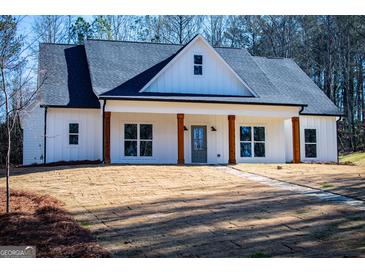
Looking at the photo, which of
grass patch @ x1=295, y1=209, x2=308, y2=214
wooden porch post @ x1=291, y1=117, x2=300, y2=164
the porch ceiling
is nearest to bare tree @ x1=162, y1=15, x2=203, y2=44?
the porch ceiling

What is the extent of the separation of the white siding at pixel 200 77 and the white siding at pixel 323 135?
443 cm

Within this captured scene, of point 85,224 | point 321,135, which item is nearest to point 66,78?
point 321,135

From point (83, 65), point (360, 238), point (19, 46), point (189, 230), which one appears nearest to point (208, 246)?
point (189, 230)

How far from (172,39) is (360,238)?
31.9 m

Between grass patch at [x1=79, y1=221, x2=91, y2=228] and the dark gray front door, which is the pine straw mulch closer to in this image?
grass patch at [x1=79, y1=221, x2=91, y2=228]

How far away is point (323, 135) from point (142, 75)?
400 inches

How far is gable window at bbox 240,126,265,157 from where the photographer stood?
73.3ft

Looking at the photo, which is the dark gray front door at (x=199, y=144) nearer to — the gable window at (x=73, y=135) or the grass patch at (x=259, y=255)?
the gable window at (x=73, y=135)

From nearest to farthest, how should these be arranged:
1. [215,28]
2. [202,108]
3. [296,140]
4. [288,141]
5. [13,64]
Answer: [13,64], [202,108], [296,140], [288,141], [215,28]

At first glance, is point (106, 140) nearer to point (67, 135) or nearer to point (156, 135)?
point (67, 135)

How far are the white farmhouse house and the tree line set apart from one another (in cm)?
1388

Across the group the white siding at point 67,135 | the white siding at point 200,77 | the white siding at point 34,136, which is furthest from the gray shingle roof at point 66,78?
the white siding at point 200,77

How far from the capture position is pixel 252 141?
73.7 ft

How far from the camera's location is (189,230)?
27.7 ft
